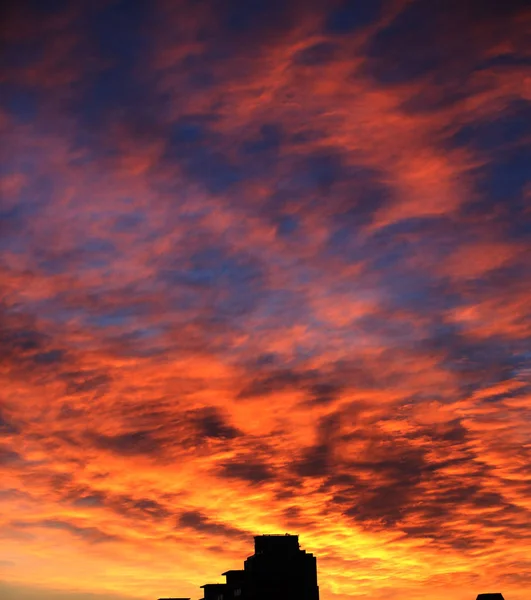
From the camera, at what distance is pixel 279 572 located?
13100 cm

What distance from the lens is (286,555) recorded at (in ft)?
433

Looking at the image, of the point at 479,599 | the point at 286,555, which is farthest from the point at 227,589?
the point at 479,599

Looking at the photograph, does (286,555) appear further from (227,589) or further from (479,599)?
(479,599)

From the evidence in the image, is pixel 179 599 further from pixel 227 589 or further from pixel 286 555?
pixel 286 555

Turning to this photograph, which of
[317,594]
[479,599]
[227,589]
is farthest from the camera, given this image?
[479,599]

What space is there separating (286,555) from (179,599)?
127ft

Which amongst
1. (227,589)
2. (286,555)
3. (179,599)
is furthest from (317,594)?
(179,599)

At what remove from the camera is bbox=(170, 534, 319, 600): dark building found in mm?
130000

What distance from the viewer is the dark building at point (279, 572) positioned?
427ft

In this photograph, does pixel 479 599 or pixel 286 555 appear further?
pixel 479 599

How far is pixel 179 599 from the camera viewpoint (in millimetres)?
159375

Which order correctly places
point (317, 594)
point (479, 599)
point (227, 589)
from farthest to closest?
1. point (479, 599)
2. point (227, 589)
3. point (317, 594)

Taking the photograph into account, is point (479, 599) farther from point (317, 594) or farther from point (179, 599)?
point (179, 599)

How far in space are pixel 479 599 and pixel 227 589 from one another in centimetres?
5113
